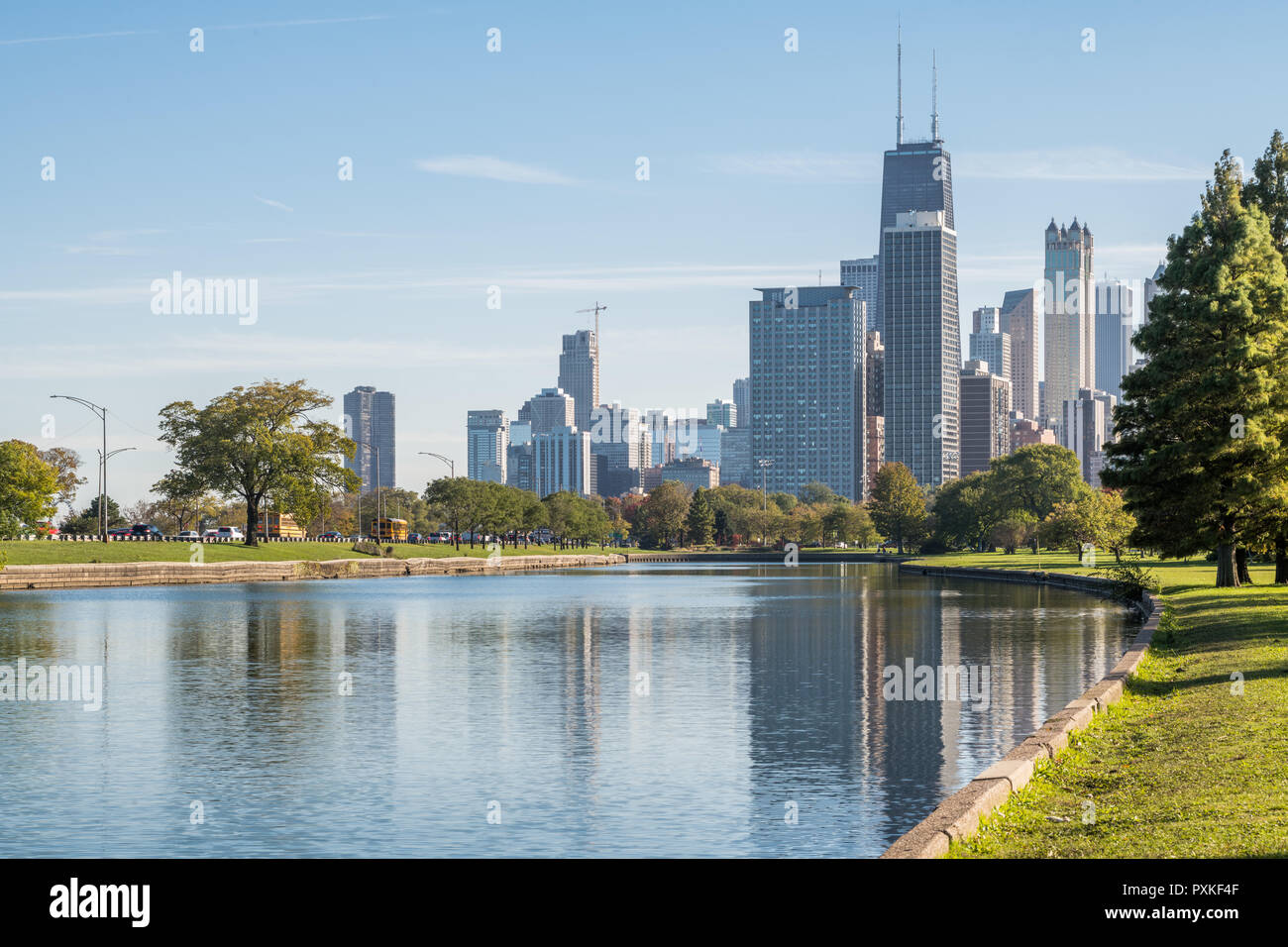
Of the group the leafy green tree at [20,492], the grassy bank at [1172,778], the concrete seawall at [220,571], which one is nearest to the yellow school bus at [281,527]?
the concrete seawall at [220,571]

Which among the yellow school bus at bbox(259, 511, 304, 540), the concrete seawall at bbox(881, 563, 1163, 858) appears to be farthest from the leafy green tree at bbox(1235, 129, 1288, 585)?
the yellow school bus at bbox(259, 511, 304, 540)

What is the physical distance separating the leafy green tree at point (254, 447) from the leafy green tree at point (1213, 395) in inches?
3302

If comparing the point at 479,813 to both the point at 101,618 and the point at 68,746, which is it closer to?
the point at 68,746

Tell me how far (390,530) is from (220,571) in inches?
2437

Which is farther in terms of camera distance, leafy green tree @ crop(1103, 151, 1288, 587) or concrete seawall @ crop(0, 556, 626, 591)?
concrete seawall @ crop(0, 556, 626, 591)

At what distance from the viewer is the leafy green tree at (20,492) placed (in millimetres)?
86125

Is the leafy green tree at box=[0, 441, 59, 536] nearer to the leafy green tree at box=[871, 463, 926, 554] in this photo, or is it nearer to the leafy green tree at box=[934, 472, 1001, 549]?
the leafy green tree at box=[934, 472, 1001, 549]

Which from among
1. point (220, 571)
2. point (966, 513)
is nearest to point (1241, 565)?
point (220, 571)

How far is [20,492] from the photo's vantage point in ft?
282

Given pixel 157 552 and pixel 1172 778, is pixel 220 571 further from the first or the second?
pixel 1172 778

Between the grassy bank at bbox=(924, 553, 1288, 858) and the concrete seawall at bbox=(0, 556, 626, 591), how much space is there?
73951mm

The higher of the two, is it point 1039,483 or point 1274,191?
point 1274,191

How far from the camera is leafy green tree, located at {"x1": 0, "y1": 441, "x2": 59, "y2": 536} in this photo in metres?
86.1
